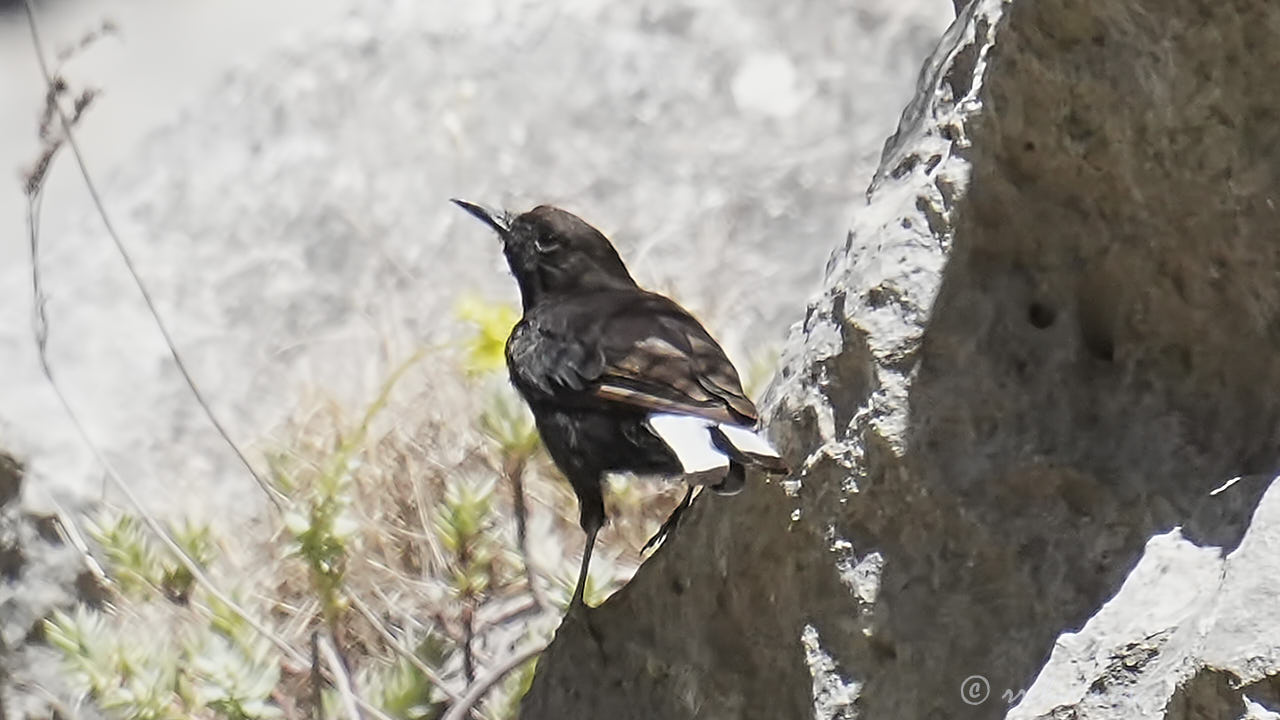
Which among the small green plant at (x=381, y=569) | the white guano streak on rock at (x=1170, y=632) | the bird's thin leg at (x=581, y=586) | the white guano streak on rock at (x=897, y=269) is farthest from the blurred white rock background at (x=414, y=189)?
the white guano streak on rock at (x=1170, y=632)

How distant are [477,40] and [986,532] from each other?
5.30 metres

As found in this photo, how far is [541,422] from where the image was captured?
457 centimetres

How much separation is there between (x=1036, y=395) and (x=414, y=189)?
4643mm

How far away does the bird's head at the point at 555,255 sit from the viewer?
5.16 meters

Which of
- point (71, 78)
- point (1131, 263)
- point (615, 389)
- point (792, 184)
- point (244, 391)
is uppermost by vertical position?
point (71, 78)

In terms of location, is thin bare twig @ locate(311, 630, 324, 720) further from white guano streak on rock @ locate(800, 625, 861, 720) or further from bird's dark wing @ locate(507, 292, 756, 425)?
white guano streak on rock @ locate(800, 625, 861, 720)

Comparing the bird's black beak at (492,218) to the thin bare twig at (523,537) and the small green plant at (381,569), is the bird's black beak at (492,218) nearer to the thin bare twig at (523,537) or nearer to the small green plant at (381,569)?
the small green plant at (381,569)

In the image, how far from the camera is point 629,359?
14.0 feet

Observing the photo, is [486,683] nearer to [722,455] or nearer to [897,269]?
[722,455]

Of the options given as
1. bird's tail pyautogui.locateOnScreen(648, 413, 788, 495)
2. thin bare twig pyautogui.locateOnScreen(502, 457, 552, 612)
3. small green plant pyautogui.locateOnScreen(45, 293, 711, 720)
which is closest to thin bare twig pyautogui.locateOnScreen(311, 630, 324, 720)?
small green plant pyautogui.locateOnScreen(45, 293, 711, 720)

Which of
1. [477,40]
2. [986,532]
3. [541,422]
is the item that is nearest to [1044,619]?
[986,532]

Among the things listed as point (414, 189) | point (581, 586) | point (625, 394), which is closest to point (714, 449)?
point (625, 394)

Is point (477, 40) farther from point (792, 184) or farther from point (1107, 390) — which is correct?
point (1107, 390)

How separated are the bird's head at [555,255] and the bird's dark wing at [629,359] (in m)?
0.38
